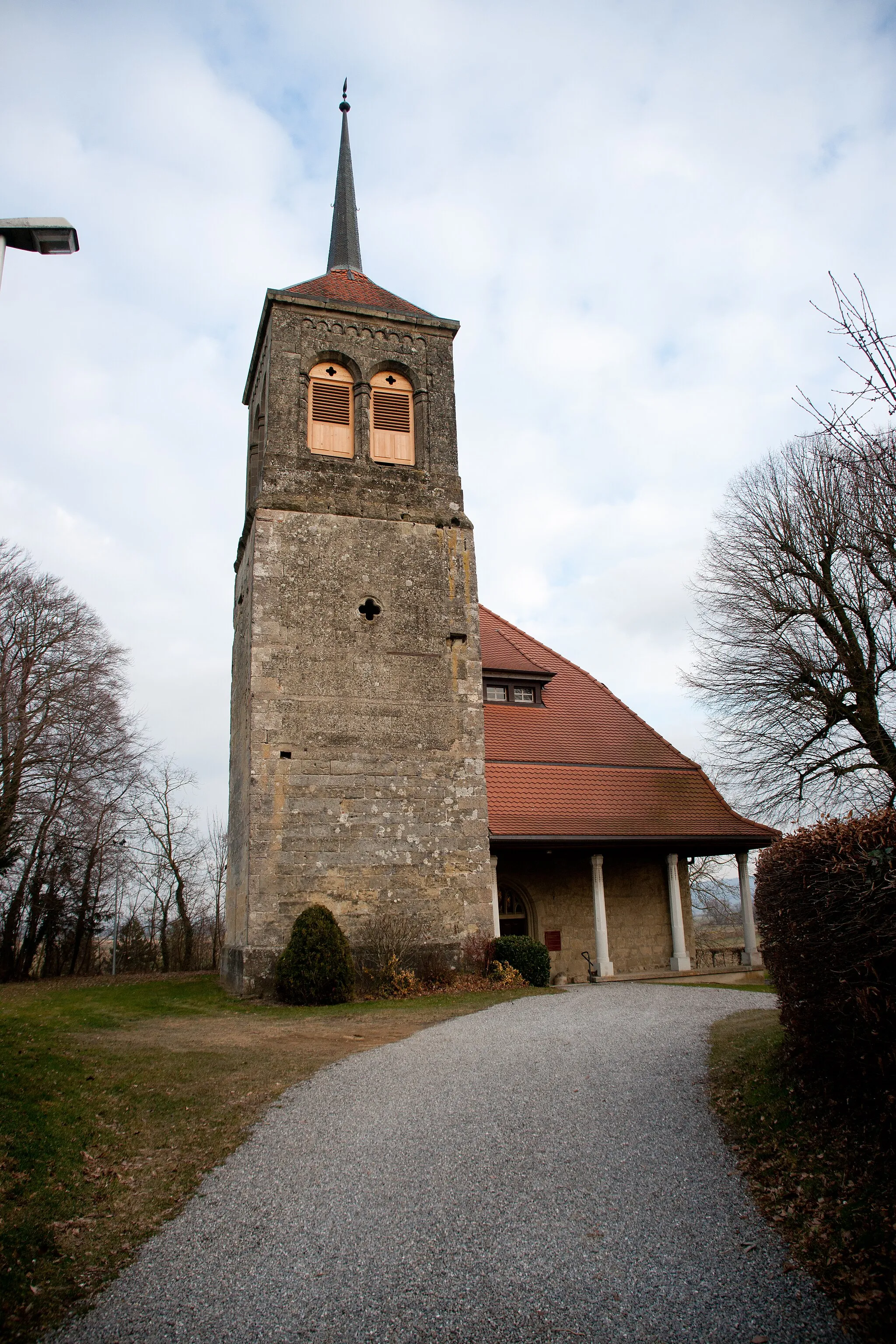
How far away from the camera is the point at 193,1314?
3633 mm

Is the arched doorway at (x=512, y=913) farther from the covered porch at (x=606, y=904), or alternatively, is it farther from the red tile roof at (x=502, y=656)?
the red tile roof at (x=502, y=656)

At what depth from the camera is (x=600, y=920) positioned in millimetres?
16500

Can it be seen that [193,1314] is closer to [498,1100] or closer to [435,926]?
[498,1100]

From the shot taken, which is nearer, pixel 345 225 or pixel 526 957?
pixel 526 957

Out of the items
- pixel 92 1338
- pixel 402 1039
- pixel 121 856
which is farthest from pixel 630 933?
pixel 121 856

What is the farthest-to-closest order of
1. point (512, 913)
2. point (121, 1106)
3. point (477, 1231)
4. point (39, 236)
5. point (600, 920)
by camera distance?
point (512, 913)
point (600, 920)
point (121, 1106)
point (39, 236)
point (477, 1231)

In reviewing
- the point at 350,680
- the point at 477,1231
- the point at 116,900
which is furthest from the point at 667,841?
the point at 116,900

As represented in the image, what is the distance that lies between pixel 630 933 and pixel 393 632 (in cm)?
794

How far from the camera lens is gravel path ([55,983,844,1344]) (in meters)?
3.52

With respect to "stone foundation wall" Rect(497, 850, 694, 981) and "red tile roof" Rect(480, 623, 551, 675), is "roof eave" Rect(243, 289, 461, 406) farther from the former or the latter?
"stone foundation wall" Rect(497, 850, 694, 981)

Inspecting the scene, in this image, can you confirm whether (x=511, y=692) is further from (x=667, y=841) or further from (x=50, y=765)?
(x=50, y=765)

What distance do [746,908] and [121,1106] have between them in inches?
574

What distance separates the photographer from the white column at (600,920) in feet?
53.5

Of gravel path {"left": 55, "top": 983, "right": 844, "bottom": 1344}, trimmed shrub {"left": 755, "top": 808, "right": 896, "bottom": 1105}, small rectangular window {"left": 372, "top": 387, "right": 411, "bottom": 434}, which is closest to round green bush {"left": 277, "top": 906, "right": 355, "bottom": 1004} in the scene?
gravel path {"left": 55, "top": 983, "right": 844, "bottom": 1344}
